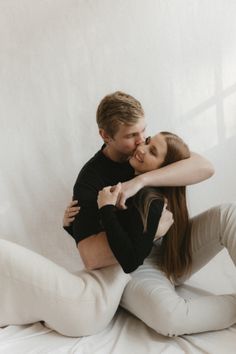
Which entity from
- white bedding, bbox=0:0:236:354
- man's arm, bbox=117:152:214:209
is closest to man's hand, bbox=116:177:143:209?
man's arm, bbox=117:152:214:209

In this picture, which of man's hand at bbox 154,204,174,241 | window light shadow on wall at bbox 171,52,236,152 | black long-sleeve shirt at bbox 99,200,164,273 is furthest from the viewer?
window light shadow on wall at bbox 171,52,236,152

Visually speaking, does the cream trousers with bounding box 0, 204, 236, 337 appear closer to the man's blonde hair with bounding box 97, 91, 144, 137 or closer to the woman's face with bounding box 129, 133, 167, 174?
the woman's face with bounding box 129, 133, 167, 174

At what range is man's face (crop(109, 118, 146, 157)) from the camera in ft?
5.05

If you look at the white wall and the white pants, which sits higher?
the white wall

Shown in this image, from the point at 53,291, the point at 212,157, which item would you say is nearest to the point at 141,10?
the point at 212,157

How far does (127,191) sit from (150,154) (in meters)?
0.17

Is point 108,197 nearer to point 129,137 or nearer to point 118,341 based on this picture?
point 129,137

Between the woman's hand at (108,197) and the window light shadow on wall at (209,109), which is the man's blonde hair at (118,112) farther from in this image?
the window light shadow on wall at (209,109)

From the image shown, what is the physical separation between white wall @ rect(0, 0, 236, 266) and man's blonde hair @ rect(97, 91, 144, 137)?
0.57 m

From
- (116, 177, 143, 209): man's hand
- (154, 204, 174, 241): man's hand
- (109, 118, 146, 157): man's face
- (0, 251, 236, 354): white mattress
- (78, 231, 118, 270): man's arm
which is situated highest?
(109, 118, 146, 157): man's face

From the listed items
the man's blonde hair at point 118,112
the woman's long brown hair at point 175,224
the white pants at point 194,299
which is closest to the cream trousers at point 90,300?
the white pants at point 194,299

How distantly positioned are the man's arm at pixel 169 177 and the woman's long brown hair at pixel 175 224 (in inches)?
1.2

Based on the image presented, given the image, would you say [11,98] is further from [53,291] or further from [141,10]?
[53,291]

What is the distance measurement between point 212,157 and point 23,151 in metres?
0.90
